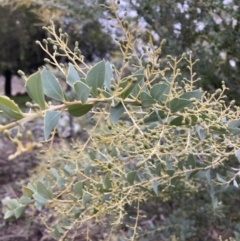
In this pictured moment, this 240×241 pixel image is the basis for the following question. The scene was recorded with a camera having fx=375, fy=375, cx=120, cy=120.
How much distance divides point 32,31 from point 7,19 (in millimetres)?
440

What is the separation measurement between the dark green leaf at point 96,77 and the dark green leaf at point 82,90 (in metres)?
0.03

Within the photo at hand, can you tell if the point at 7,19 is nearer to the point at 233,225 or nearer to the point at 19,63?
the point at 19,63

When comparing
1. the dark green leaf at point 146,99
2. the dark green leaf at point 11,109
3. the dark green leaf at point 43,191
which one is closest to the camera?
the dark green leaf at point 11,109

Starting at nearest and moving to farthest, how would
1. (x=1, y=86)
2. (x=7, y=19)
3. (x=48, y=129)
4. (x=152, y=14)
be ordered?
(x=48, y=129), (x=152, y=14), (x=7, y=19), (x=1, y=86)

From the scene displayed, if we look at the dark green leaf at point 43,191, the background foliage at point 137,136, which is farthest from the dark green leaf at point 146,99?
the dark green leaf at point 43,191

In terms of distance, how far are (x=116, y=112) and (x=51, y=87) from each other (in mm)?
73

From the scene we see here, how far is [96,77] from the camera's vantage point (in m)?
0.36

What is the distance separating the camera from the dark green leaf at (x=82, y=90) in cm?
33

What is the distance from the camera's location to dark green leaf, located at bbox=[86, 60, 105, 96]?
0.36 metres

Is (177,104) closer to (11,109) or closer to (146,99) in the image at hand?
(146,99)

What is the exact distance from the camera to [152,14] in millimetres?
977

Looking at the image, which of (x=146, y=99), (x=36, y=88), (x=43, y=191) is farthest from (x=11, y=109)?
(x=43, y=191)

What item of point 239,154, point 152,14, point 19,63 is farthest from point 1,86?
point 239,154

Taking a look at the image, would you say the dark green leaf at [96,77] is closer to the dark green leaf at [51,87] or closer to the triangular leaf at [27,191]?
the dark green leaf at [51,87]
